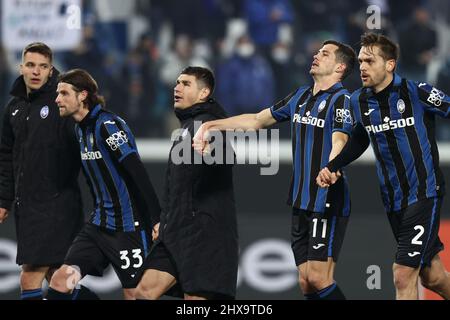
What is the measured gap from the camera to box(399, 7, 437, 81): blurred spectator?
14.4 m

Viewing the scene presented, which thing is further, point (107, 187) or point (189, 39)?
point (189, 39)

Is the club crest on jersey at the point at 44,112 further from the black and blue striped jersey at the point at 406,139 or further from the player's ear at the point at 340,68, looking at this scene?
the black and blue striped jersey at the point at 406,139

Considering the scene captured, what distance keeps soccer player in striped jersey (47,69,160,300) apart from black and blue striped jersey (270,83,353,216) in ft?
3.97

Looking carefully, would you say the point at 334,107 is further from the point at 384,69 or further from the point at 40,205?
the point at 40,205

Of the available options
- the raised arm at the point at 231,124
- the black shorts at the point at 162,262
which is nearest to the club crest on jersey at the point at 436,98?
the raised arm at the point at 231,124

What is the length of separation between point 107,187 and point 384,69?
230 cm

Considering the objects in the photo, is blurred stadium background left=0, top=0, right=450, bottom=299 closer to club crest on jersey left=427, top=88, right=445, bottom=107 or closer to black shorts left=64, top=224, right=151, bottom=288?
black shorts left=64, top=224, right=151, bottom=288

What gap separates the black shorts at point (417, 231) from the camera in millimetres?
9273

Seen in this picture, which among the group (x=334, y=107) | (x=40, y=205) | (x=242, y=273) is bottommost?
(x=242, y=273)

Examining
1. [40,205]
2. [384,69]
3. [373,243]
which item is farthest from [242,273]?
[384,69]

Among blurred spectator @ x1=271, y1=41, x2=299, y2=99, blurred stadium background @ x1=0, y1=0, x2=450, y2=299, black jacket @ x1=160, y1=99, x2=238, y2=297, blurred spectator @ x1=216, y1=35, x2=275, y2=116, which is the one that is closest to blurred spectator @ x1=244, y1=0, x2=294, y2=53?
blurred stadium background @ x1=0, y1=0, x2=450, y2=299

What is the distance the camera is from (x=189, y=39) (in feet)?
51.0

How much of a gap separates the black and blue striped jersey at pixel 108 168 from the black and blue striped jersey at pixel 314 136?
4.16 feet

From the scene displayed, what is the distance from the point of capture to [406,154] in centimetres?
932
